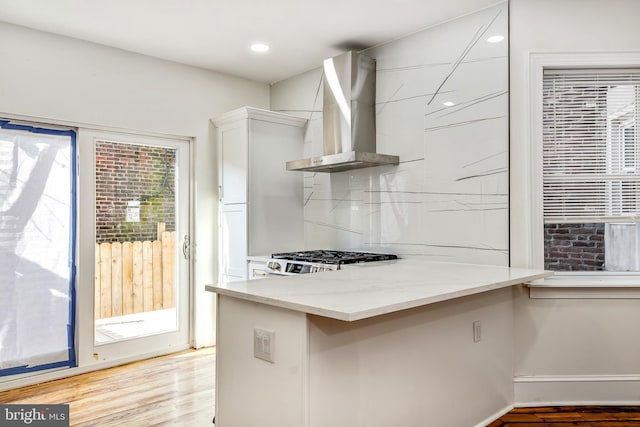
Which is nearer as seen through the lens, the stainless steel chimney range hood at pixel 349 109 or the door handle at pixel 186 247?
the stainless steel chimney range hood at pixel 349 109

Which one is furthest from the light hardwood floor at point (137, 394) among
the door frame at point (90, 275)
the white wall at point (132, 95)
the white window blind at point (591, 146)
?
the white window blind at point (591, 146)

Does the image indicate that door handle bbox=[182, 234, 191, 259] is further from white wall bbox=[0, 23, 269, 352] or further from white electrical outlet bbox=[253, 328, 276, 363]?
white electrical outlet bbox=[253, 328, 276, 363]

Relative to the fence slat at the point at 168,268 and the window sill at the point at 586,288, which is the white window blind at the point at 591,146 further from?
the fence slat at the point at 168,268

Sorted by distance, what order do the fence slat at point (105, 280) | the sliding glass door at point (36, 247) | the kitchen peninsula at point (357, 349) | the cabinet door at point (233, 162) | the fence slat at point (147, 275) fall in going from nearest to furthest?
the kitchen peninsula at point (357, 349) → the sliding glass door at point (36, 247) → the fence slat at point (105, 280) → the fence slat at point (147, 275) → the cabinet door at point (233, 162)

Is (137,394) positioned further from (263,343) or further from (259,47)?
(259,47)

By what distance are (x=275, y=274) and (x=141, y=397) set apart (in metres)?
1.20

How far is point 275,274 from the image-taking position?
3.31m

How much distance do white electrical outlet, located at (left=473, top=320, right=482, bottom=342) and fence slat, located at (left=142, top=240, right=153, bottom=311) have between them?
2661mm

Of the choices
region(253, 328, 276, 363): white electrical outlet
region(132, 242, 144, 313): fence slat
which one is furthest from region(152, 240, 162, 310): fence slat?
region(253, 328, 276, 363): white electrical outlet

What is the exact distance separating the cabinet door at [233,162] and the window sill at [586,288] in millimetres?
2355

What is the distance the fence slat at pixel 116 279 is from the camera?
3.53 m

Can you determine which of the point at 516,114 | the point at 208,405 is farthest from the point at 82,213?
the point at 516,114

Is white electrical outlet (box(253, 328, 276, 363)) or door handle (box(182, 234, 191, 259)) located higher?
door handle (box(182, 234, 191, 259))

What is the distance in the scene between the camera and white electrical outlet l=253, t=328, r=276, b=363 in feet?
5.63
